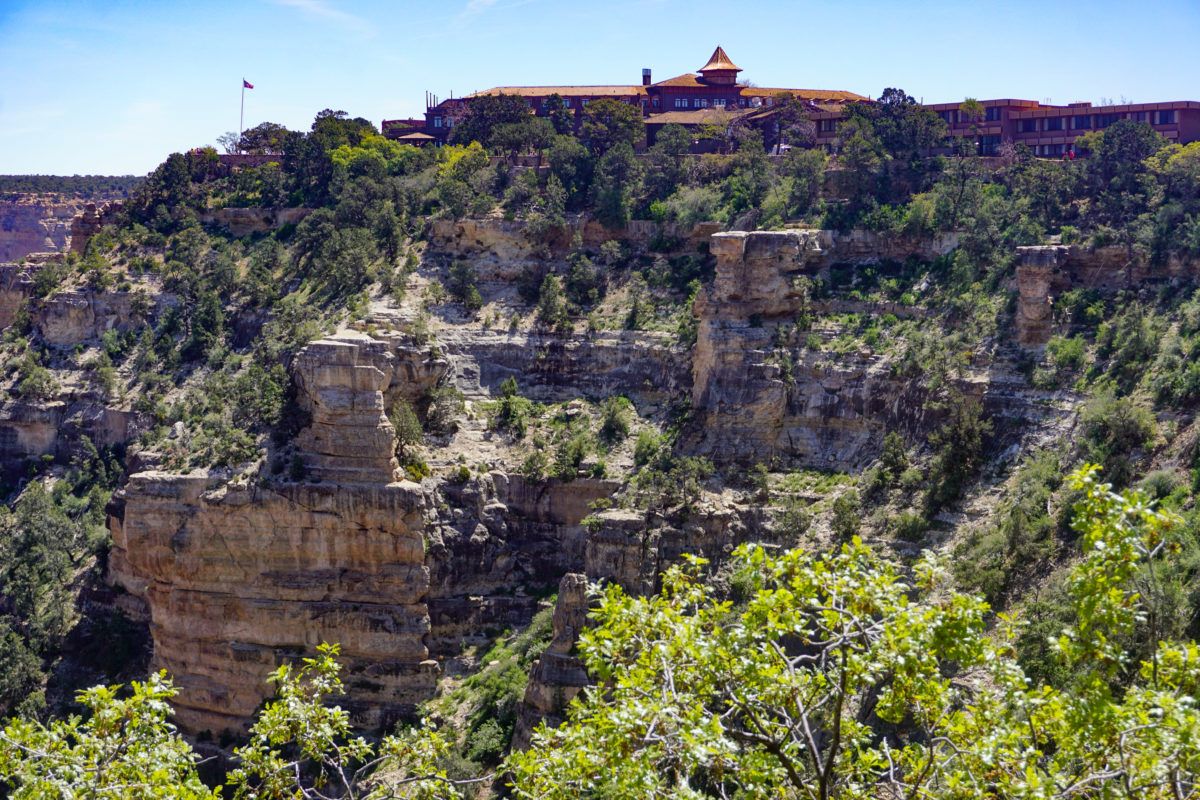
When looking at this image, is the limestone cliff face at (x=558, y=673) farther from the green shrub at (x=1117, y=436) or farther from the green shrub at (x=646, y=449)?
the green shrub at (x=1117, y=436)

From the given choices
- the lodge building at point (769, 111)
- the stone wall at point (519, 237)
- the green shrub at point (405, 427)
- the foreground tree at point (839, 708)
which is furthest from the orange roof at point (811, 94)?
the foreground tree at point (839, 708)

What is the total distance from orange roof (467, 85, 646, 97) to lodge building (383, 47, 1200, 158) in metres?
0.06

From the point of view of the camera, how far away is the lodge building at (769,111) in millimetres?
66500

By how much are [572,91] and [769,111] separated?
1534 centimetres

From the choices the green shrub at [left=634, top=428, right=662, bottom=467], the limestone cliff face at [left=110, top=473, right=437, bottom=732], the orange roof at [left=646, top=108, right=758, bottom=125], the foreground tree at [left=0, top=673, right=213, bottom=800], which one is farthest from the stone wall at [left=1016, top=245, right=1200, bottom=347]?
the foreground tree at [left=0, top=673, right=213, bottom=800]

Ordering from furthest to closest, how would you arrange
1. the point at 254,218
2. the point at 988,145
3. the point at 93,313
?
the point at 254,218 → the point at 988,145 → the point at 93,313

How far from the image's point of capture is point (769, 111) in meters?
73.8

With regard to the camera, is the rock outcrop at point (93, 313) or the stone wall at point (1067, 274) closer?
the stone wall at point (1067, 274)

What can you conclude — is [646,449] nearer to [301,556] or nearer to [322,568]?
[322,568]

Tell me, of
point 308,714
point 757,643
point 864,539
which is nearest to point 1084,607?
point 757,643

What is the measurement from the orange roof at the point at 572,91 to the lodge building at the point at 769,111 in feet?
0.21

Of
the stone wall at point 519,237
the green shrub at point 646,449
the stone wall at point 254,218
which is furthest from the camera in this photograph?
the stone wall at point 254,218

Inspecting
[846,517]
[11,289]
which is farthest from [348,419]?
[11,289]

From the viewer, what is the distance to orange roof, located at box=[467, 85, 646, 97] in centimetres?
8212
